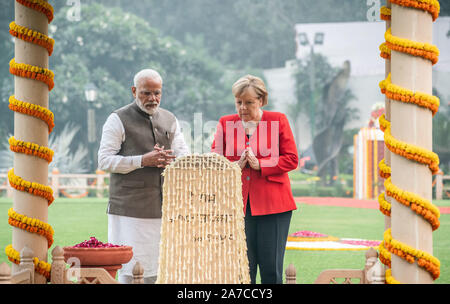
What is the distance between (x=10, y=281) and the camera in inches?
121

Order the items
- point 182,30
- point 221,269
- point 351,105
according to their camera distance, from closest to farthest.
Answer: point 221,269 < point 351,105 < point 182,30

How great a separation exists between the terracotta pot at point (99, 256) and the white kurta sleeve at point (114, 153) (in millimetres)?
487

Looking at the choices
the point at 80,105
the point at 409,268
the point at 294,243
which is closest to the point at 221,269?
the point at 409,268

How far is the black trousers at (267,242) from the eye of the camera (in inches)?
149

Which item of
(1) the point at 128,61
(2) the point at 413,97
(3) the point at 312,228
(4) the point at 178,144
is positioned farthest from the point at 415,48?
(1) the point at 128,61

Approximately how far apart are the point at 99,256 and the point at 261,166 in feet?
3.55

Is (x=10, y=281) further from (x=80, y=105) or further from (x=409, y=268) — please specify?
(x=80, y=105)

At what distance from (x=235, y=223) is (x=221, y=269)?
24 centimetres

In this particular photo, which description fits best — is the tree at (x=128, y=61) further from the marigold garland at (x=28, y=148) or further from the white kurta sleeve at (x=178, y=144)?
the marigold garland at (x=28, y=148)

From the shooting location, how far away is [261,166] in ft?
12.4

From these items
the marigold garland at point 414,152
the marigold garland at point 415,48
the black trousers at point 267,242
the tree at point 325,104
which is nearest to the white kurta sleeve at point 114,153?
the black trousers at point 267,242

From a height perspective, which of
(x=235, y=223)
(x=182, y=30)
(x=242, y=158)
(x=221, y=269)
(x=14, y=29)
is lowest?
(x=221, y=269)

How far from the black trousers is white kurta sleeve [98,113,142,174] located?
783 millimetres

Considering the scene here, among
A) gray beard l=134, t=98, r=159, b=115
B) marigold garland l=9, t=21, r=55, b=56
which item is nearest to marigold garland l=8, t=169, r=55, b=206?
marigold garland l=9, t=21, r=55, b=56
